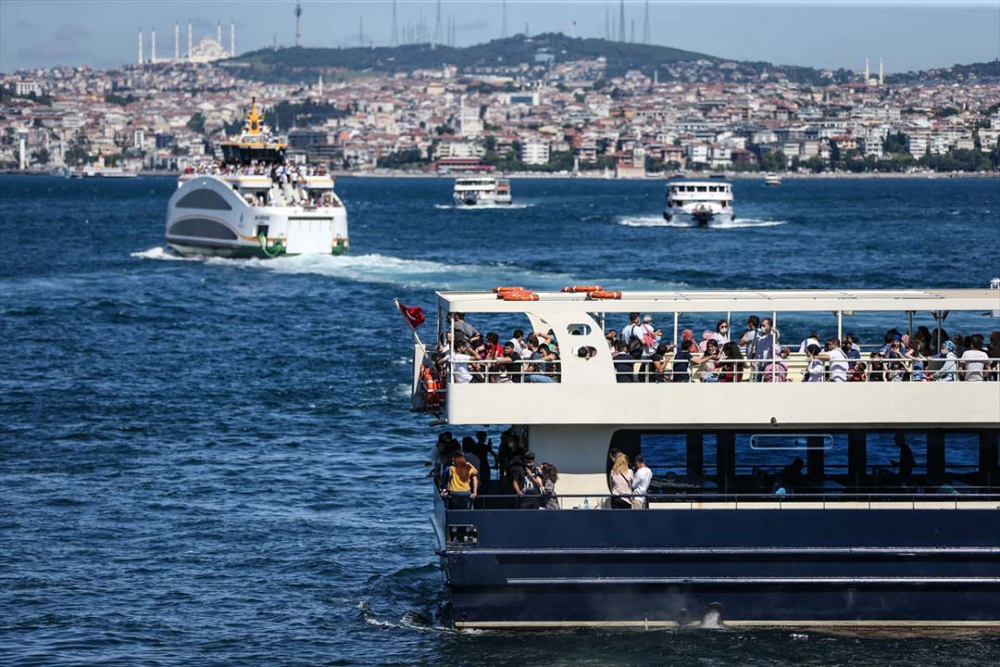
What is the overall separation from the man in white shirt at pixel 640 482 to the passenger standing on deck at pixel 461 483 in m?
1.55

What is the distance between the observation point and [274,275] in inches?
2640

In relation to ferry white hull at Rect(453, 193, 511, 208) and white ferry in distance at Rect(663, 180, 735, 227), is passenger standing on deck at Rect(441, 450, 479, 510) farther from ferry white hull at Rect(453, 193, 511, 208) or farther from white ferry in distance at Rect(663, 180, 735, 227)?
ferry white hull at Rect(453, 193, 511, 208)

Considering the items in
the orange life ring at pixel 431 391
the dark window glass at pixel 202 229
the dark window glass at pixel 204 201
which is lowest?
the orange life ring at pixel 431 391

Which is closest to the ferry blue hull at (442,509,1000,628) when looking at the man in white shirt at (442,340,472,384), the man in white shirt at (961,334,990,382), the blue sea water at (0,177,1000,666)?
the blue sea water at (0,177,1000,666)

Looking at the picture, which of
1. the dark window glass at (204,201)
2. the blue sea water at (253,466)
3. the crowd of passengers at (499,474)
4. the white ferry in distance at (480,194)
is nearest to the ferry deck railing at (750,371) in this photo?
the crowd of passengers at (499,474)

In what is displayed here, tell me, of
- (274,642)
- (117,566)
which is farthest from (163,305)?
(274,642)

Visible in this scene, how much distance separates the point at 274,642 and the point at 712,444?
5.01 m

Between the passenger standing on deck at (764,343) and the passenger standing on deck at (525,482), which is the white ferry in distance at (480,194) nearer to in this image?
the passenger standing on deck at (764,343)

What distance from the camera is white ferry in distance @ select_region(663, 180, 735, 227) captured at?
354 ft

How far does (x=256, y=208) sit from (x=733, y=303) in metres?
55.8

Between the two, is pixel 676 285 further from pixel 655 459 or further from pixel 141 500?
pixel 655 459

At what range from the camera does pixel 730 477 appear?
58.7ft

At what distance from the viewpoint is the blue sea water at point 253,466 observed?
18.0 metres

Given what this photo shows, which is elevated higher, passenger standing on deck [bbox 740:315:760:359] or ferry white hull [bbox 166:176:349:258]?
ferry white hull [bbox 166:176:349:258]
